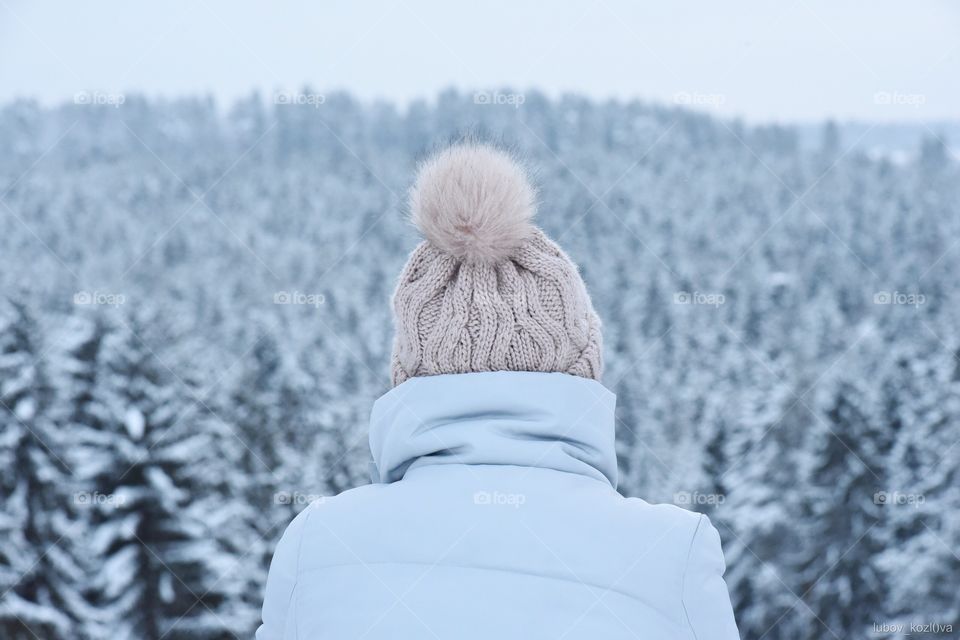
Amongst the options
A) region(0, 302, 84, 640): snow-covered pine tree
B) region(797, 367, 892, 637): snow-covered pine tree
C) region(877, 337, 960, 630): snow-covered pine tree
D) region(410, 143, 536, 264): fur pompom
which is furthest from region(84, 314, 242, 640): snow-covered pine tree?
region(410, 143, 536, 264): fur pompom

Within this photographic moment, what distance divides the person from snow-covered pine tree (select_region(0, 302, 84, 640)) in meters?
13.3

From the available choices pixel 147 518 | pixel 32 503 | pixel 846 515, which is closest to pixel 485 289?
pixel 147 518

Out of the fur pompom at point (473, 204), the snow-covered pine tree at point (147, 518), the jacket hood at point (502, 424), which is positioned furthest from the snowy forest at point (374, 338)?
the jacket hood at point (502, 424)

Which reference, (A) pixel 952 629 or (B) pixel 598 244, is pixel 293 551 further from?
(B) pixel 598 244

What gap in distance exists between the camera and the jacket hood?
1252 millimetres

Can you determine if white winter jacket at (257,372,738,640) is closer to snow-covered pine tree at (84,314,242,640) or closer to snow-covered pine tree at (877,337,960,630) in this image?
snow-covered pine tree at (84,314,242,640)

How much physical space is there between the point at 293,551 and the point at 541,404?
37 cm

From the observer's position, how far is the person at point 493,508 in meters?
1.15

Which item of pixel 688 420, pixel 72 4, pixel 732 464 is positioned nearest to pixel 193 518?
pixel 732 464

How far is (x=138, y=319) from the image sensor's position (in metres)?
18.5

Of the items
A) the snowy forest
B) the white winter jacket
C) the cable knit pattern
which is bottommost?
the snowy forest

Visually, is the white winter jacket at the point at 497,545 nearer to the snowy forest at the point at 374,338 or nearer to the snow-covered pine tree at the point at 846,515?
the snowy forest at the point at 374,338

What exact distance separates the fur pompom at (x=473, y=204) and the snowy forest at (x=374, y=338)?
155 mm

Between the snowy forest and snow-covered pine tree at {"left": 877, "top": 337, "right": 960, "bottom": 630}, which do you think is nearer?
the snowy forest
